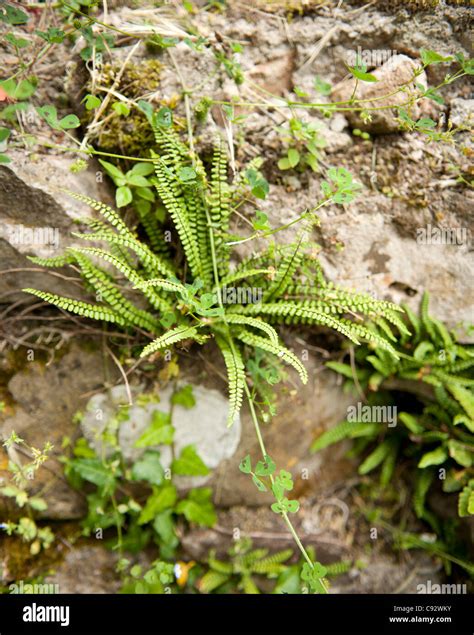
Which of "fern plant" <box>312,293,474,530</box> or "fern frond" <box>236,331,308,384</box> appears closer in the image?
"fern frond" <box>236,331,308,384</box>

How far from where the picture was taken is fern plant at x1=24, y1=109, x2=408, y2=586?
3.22 metres

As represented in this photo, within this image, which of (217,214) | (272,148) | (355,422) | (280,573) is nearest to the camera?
(217,214)

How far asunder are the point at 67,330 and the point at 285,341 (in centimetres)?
188

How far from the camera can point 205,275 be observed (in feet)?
11.6

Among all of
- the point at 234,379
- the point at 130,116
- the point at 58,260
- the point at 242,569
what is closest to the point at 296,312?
the point at 234,379

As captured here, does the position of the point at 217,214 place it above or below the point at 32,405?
above

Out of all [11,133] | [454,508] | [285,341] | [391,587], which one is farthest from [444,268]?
[11,133]

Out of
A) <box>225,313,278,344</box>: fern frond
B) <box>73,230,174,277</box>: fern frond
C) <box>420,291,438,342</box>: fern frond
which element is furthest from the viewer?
<box>420,291,438,342</box>: fern frond

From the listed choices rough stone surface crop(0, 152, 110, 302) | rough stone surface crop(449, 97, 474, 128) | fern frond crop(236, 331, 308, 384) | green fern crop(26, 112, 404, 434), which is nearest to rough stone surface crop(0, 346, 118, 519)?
green fern crop(26, 112, 404, 434)

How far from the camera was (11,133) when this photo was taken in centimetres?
351

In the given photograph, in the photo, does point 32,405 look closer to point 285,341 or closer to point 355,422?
point 285,341

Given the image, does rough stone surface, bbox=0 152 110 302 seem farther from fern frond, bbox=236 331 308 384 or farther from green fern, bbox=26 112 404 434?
fern frond, bbox=236 331 308 384

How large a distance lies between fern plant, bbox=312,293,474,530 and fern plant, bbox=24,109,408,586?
1.96 feet

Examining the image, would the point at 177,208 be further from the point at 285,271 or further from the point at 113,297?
the point at 285,271
